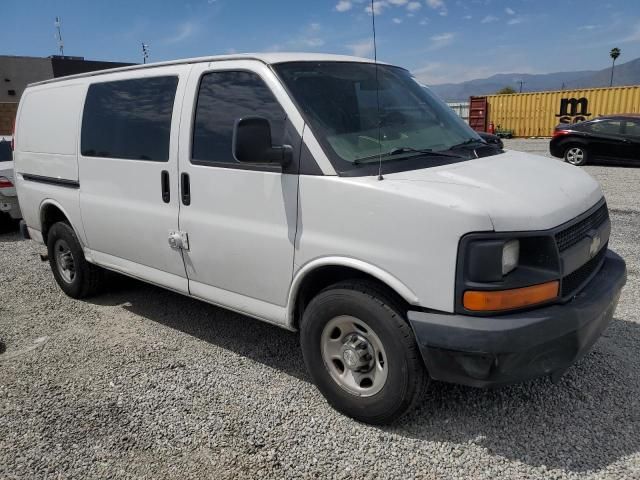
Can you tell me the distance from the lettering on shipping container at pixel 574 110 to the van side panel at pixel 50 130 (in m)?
26.9

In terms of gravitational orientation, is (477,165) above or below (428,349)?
above

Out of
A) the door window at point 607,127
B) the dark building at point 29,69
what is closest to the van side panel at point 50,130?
the door window at point 607,127

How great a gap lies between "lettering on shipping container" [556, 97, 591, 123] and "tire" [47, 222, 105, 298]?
26.9m

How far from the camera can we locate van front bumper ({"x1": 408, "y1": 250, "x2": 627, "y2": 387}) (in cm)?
243

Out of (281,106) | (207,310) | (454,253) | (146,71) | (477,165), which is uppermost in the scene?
(146,71)

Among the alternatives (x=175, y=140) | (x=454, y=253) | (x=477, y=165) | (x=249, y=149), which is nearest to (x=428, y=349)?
(x=454, y=253)

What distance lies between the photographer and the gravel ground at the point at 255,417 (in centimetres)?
269

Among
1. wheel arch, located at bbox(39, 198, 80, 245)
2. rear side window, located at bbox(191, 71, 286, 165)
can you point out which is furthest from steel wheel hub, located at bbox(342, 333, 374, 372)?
wheel arch, located at bbox(39, 198, 80, 245)

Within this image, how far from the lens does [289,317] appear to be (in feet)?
10.6

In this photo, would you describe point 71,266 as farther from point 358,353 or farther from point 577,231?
point 577,231

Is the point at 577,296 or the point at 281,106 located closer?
the point at 577,296

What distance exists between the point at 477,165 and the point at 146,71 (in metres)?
2.54

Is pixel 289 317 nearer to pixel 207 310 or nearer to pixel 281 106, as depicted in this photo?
pixel 281 106

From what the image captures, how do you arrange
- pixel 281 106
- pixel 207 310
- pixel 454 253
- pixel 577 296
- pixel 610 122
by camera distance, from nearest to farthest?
pixel 454 253 → pixel 577 296 → pixel 281 106 → pixel 207 310 → pixel 610 122
